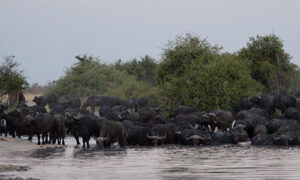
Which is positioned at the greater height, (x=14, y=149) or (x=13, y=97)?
(x=13, y=97)

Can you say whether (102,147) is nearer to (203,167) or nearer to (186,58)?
(203,167)

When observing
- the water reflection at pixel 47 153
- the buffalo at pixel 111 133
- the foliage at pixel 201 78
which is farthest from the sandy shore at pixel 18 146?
the foliage at pixel 201 78

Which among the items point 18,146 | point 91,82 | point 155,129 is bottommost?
point 18,146

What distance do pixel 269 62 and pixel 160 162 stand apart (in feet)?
89.1

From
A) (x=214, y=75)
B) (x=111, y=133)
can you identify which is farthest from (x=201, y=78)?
(x=111, y=133)

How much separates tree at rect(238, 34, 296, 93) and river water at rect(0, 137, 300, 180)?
19599 mm

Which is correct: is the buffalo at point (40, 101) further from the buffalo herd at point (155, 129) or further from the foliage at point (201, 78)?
the buffalo herd at point (155, 129)

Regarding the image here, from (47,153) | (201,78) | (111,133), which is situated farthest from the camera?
(201,78)

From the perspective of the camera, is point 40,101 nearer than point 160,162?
No

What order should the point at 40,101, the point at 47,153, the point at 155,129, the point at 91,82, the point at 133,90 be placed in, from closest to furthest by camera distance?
the point at 47,153 → the point at 155,129 → the point at 40,101 → the point at 133,90 → the point at 91,82

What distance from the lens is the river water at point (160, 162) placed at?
1244 cm

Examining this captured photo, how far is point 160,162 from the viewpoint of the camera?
15547mm

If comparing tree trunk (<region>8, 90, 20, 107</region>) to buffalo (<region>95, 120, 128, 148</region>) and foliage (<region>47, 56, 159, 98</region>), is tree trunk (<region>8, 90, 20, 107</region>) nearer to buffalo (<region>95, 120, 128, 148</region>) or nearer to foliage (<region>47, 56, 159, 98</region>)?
foliage (<region>47, 56, 159, 98</region>)

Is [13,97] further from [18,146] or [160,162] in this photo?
[160,162]
